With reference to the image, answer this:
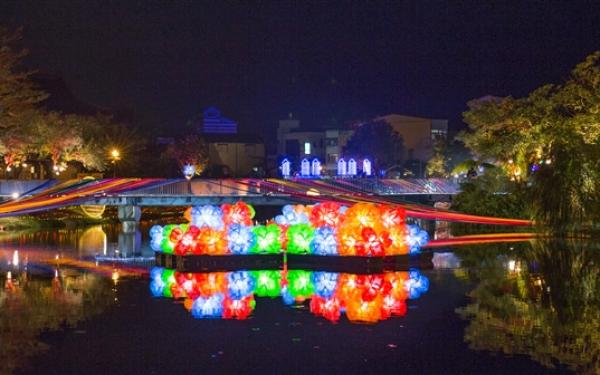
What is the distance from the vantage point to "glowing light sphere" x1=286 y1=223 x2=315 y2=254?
82.7ft

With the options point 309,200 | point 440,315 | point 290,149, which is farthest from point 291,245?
point 290,149

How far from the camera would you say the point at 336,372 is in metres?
12.3

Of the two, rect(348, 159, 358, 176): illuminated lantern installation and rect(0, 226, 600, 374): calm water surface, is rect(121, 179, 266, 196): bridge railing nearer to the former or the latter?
rect(0, 226, 600, 374): calm water surface

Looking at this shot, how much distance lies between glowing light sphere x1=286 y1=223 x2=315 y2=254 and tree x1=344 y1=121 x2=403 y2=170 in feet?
223

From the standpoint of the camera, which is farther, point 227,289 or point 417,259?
point 417,259

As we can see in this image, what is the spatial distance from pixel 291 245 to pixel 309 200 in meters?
19.2

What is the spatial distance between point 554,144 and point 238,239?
1855cm

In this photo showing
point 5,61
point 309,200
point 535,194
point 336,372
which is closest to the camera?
point 336,372

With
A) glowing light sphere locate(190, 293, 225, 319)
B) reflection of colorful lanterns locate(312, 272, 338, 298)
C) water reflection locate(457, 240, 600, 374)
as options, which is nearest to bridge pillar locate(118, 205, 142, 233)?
water reflection locate(457, 240, 600, 374)

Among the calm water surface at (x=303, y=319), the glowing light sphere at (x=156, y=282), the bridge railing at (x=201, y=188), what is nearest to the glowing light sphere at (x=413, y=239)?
the calm water surface at (x=303, y=319)

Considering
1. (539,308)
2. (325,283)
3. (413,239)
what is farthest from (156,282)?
(539,308)

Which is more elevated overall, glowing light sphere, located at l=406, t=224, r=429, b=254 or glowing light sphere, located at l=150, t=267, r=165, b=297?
glowing light sphere, located at l=406, t=224, r=429, b=254

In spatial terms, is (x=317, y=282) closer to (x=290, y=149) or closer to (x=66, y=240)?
(x=66, y=240)

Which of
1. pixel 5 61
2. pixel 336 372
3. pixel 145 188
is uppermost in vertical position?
pixel 5 61
